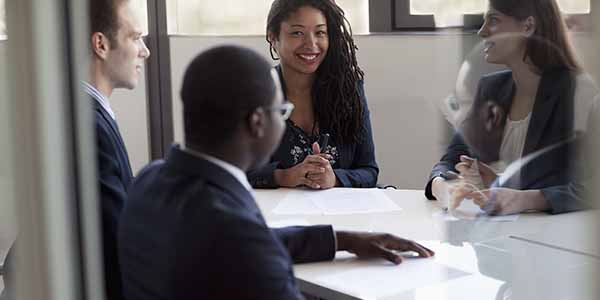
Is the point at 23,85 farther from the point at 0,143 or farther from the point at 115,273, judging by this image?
the point at 115,273

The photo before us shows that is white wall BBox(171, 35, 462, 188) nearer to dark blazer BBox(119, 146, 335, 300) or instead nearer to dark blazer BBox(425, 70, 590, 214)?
dark blazer BBox(425, 70, 590, 214)

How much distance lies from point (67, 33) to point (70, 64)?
2 cm

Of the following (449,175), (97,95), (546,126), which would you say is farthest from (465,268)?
(97,95)

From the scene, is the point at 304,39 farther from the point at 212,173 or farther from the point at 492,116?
the point at 212,173

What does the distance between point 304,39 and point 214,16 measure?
0.19m

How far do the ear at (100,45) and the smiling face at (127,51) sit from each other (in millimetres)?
75

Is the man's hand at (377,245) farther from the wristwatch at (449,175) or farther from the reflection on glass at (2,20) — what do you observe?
the reflection on glass at (2,20)

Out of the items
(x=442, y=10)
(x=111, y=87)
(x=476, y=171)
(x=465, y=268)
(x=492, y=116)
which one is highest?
(x=442, y=10)

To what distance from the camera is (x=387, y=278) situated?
3.59ft

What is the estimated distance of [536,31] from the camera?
119cm

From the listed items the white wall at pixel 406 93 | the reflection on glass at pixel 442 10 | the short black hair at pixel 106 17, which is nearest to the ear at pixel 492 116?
the short black hair at pixel 106 17

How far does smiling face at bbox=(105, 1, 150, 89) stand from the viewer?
0.87 m

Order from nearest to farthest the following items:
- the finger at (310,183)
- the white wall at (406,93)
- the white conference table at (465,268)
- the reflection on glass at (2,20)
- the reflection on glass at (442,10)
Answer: the reflection on glass at (2,20)
the white conference table at (465,268)
the finger at (310,183)
the reflection on glass at (442,10)
the white wall at (406,93)

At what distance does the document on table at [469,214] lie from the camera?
140 centimetres
